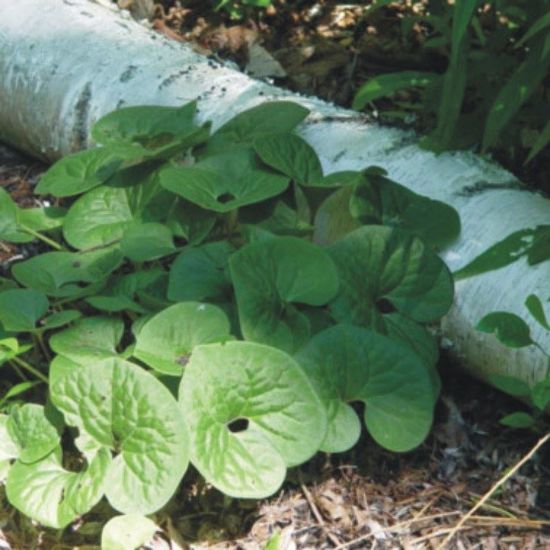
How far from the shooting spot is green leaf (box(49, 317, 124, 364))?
206cm

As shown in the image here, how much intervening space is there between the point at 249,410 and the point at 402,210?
687 millimetres

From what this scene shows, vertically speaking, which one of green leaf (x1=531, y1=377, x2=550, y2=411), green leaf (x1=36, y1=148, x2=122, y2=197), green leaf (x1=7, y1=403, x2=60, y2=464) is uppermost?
green leaf (x1=531, y1=377, x2=550, y2=411)

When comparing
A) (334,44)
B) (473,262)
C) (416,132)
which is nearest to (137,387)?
(473,262)

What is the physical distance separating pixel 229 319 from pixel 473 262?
554mm

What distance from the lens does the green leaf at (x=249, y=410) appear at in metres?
1.85

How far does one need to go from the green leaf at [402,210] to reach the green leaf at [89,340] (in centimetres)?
64

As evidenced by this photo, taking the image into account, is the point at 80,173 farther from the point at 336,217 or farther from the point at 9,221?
the point at 336,217

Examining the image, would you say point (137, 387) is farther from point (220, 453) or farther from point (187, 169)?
point (187, 169)

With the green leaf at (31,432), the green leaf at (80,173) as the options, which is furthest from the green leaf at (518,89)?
the green leaf at (31,432)

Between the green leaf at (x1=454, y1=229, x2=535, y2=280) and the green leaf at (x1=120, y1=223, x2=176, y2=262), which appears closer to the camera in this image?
the green leaf at (x1=454, y1=229, x2=535, y2=280)

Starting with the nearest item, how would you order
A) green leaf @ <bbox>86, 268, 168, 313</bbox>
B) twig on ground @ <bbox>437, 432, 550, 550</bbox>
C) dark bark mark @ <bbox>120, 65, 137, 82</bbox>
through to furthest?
twig on ground @ <bbox>437, 432, 550, 550</bbox>, green leaf @ <bbox>86, 268, 168, 313</bbox>, dark bark mark @ <bbox>120, 65, 137, 82</bbox>

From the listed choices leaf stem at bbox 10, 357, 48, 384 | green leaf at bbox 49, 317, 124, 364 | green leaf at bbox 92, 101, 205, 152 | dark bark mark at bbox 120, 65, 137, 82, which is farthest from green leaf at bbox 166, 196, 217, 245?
dark bark mark at bbox 120, 65, 137, 82

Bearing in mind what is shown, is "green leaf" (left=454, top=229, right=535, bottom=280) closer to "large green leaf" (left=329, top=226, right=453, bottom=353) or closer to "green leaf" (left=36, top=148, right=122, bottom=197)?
"large green leaf" (left=329, top=226, right=453, bottom=353)

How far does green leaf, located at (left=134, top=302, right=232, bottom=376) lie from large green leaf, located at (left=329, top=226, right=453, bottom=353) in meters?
0.29
